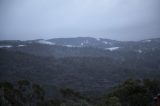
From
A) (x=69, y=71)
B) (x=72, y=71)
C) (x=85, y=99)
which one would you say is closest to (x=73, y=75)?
(x=69, y=71)

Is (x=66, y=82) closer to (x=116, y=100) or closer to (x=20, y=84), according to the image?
(x=20, y=84)

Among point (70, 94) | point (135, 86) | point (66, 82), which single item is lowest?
point (66, 82)

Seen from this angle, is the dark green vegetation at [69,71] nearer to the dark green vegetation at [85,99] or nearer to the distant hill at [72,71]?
the distant hill at [72,71]

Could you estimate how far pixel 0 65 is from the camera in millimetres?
91500

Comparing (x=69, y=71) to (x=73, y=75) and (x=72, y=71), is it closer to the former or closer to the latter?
(x=72, y=71)

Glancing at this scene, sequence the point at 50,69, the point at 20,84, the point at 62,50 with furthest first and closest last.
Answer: the point at 62,50 → the point at 50,69 → the point at 20,84

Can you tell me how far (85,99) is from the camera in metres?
38.5

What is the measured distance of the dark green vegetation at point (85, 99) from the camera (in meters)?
30.5

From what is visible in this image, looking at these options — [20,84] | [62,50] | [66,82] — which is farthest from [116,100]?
[62,50]

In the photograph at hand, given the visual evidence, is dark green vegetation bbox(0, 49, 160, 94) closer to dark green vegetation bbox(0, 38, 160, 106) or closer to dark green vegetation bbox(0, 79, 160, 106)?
dark green vegetation bbox(0, 38, 160, 106)

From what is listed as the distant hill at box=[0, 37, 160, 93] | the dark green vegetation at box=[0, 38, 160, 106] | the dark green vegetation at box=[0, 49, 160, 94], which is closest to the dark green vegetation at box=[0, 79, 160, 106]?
the dark green vegetation at box=[0, 38, 160, 106]

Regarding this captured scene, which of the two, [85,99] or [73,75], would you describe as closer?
[85,99]

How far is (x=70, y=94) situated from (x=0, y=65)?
57291mm

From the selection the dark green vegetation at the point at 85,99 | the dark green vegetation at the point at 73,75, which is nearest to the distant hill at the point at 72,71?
the dark green vegetation at the point at 73,75
